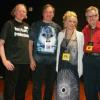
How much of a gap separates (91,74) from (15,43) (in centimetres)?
96

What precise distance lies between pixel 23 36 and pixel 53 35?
0.36m

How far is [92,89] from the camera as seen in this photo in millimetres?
3402

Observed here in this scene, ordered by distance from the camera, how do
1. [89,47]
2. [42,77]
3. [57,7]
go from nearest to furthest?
1. [89,47]
2. [42,77]
3. [57,7]

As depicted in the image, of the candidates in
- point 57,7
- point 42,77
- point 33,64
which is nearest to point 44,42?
point 33,64

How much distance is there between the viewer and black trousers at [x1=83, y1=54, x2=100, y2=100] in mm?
3322

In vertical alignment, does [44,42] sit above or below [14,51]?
above

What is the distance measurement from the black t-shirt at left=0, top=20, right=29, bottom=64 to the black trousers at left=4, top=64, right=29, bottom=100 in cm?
9

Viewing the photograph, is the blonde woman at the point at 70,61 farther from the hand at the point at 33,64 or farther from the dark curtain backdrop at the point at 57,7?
the dark curtain backdrop at the point at 57,7

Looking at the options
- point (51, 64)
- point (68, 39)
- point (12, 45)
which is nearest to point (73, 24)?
point (68, 39)

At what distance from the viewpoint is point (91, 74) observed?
3.36m

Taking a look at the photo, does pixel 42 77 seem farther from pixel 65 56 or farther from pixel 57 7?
pixel 57 7

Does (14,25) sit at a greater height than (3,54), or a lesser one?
greater

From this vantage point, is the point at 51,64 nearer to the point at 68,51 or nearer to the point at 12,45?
the point at 68,51

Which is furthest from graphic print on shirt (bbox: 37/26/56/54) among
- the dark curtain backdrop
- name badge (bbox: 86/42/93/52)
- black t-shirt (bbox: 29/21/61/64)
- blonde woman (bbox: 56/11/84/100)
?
the dark curtain backdrop
